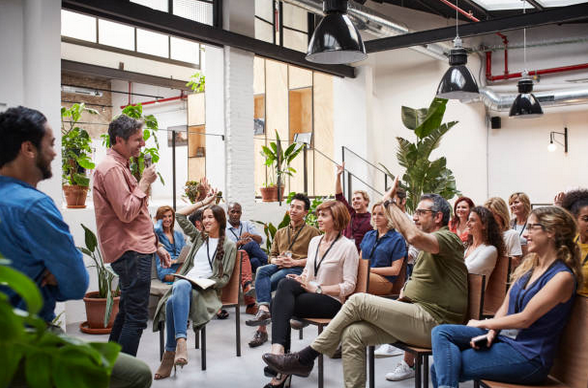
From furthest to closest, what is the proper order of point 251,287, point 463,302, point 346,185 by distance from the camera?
point 346,185 → point 251,287 → point 463,302

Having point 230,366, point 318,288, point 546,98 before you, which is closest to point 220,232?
point 230,366

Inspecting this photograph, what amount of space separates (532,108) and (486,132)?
3.22 meters

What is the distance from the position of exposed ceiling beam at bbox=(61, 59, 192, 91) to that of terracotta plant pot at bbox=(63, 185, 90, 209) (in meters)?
6.73

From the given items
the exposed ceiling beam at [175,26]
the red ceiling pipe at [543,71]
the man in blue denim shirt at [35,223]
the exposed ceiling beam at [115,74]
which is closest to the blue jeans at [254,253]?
the exposed ceiling beam at [175,26]

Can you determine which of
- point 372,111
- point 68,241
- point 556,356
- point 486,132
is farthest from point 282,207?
point 68,241

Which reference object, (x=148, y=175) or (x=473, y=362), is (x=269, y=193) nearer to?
(x=148, y=175)

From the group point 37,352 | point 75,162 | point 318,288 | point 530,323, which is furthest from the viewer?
point 75,162

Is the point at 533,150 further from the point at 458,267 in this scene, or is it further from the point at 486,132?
the point at 458,267

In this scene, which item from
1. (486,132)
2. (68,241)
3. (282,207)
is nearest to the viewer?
(68,241)

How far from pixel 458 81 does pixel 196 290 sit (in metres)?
3.29

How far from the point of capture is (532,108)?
703 centimetres

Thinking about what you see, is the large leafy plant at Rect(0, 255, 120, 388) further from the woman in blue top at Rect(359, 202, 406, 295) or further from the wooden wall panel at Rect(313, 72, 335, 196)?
the wooden wall panel at Rect(313, 72, 335, 196)

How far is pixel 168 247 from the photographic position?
18.4ft

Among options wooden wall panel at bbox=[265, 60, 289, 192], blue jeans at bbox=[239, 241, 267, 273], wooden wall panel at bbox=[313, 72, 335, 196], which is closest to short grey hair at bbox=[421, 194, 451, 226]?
blue jeans at bbox=[239, 241, 267, 273]
